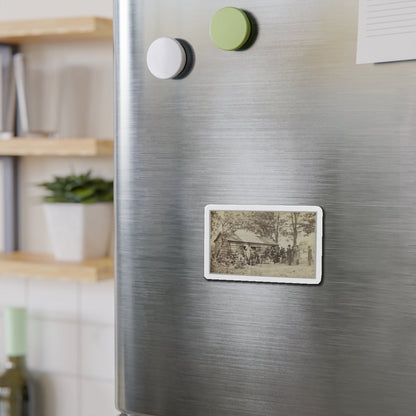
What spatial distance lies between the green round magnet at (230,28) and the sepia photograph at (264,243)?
0.53 feet

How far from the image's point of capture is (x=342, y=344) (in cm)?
61

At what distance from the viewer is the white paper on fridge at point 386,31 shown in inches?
22.3

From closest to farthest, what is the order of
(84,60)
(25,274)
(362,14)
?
(362,14), (25,274), (84,60)

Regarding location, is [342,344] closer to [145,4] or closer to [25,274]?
[145,4]

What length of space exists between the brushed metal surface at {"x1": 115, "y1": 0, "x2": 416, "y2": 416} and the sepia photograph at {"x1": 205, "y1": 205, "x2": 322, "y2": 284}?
11 millimetres

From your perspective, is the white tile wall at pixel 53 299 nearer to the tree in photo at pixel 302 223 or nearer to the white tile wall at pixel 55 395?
the white tile wall at pixel 55 395

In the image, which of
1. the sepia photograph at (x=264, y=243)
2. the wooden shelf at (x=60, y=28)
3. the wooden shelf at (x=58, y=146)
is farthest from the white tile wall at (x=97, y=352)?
the sepia photograph at (x=264, y=243)

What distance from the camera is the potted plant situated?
130cm

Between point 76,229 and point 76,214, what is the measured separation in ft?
0.10

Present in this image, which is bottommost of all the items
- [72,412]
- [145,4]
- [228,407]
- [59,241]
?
[72,412]

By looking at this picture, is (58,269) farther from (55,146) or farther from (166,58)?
(166,58)

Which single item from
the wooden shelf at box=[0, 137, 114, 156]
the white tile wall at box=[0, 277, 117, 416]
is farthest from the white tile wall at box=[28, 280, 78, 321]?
the wooden shelf at box=[0, 137, 114, 156]

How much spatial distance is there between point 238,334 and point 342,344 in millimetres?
106

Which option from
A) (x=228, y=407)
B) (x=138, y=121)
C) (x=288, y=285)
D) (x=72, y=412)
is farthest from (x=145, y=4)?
(x=72, y=412)
